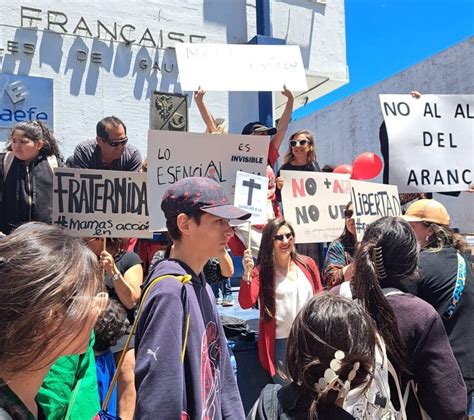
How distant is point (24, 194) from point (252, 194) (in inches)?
61.9

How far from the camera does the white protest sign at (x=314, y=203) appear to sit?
420 centimetres

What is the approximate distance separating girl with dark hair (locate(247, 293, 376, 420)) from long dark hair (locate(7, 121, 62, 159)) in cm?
256

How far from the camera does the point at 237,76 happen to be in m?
4.40

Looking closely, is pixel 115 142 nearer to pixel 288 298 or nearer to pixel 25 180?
pixel 25 180

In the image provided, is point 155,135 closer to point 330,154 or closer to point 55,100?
point 55,100

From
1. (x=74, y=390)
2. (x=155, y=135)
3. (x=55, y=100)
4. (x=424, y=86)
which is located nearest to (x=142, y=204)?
(x=155, y=135)

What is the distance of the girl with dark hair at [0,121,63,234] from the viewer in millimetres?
3531

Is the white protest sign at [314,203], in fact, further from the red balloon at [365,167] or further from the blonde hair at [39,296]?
the blonde hair at [39,296]

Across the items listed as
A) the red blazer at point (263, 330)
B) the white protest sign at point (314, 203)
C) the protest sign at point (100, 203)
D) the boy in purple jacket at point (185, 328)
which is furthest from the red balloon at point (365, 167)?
the boy in purple jacket at point (185, 328)

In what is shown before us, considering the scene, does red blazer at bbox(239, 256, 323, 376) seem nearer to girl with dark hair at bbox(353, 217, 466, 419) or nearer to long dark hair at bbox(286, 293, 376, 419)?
girl with dark hair at bbox(353, 217, 466, 419)

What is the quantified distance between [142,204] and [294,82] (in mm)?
1809

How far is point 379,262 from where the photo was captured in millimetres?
2246

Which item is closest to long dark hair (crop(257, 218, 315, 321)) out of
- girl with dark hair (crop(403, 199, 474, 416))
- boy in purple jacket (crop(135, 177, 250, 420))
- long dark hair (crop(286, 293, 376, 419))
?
girl with dark hair (crop(403, 199, 474, 416))

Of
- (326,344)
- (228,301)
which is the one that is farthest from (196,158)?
(326,344)
